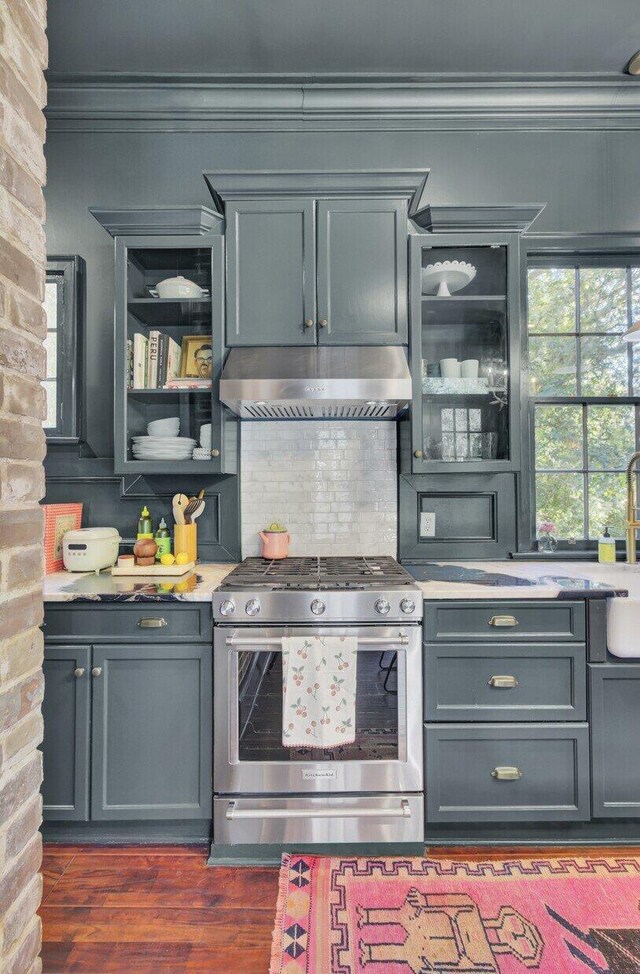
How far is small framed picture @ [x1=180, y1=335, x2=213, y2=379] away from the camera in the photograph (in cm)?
238

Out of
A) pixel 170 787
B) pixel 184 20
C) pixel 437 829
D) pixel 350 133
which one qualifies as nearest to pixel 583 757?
pixel 437 829

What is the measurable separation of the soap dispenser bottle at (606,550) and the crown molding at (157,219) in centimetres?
238

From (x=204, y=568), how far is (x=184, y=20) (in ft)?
8.12

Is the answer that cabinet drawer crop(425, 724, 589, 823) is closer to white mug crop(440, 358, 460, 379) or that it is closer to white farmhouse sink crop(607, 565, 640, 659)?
white farmhouse sink crop(607, 565, 640, 659)

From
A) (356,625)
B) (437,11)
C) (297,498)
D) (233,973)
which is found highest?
(437,11)

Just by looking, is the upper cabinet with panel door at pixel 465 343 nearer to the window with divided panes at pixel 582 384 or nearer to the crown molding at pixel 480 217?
the crown molding at pixel 480 217

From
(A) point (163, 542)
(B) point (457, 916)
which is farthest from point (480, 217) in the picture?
(B) point (457, 916)

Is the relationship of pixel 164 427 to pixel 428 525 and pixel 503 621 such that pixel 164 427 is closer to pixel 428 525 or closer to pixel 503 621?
pixel 428 525

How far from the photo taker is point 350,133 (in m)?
2.64

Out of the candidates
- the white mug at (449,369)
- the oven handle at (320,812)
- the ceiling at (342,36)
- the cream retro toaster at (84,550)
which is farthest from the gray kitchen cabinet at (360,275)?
the oven handle at (320,812)

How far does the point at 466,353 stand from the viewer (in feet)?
7.92

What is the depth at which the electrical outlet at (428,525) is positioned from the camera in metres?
2.58

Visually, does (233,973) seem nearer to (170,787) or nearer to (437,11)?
(170,787)

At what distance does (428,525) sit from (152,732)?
1534 mm
